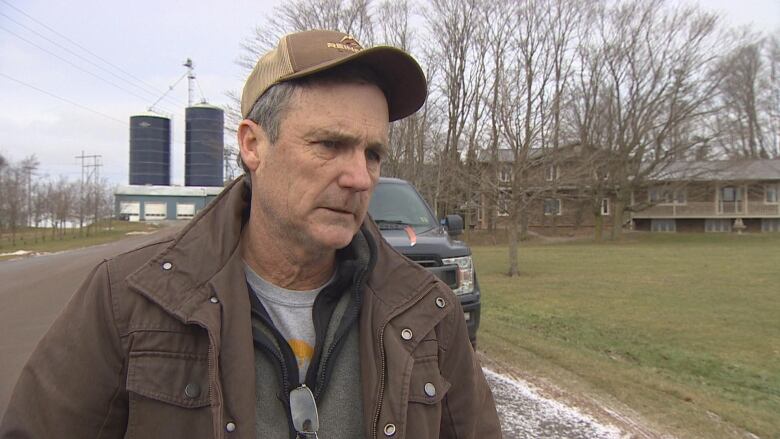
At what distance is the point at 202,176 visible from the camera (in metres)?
99.6

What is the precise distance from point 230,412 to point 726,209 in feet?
193

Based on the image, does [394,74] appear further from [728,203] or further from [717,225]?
[717,225]

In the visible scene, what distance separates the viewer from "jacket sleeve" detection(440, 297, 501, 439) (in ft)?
5.37

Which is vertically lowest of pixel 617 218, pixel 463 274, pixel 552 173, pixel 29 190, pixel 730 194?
pixel 463 274

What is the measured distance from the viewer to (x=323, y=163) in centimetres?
147

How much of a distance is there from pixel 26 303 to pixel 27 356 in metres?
4.73

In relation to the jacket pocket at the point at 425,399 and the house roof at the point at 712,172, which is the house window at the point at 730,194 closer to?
the house roof at the point at 712,172

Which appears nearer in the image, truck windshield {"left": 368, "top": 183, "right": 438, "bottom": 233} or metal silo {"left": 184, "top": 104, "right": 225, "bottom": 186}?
truck windshield {"left": 368, "top": 183, "right": 438, "bottom": 233}

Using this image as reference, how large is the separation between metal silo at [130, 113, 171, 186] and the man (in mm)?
114653

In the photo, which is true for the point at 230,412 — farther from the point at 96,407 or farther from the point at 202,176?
the point at 202,176

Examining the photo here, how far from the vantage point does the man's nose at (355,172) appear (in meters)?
1.49

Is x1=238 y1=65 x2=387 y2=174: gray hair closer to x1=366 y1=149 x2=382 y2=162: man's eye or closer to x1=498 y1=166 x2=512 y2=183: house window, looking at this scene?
x1=366 y1=149 x2=382 y2=162: man's eye

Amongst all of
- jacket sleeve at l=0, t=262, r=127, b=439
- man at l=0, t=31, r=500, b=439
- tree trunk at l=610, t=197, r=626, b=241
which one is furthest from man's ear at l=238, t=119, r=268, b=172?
tree trunk at l=610, t=197, r=626, b=241

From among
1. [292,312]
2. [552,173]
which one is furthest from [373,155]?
[552,173]
